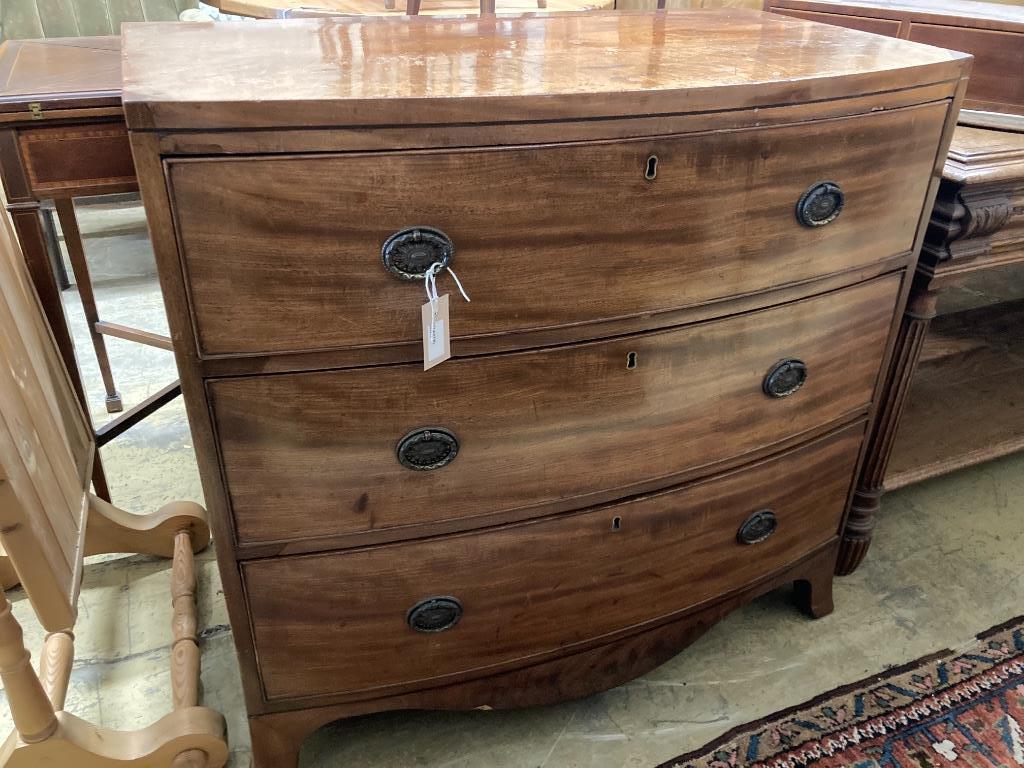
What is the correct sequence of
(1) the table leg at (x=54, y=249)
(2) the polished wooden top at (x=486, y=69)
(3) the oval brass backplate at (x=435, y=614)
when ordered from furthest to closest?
(1) the table leg at (x=54, y=249)
(3) the oval brass backplate at (x=435, y=614)
(2) the polished wooden top at (x=486, y=69)

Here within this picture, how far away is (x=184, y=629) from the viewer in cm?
143

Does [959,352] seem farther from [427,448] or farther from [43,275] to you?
[43,275]

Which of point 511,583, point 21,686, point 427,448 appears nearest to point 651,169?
point 427,448

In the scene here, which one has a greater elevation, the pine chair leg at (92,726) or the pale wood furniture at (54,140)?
the pale wood furniture at (54,140)

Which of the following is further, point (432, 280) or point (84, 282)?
point (84, 282)

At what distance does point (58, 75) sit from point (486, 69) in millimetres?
884

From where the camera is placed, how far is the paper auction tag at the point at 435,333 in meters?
0.92

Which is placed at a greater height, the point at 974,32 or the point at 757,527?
the point at 974,32

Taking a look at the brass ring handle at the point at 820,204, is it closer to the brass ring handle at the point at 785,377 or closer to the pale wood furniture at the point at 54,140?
the brass ring handle at the point at 785,377

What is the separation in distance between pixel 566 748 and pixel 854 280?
901 millimetres

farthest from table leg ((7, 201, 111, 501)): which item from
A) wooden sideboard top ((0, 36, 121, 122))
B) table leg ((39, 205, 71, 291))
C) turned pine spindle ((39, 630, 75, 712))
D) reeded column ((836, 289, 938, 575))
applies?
reeded column ((836, 289, 938, 575))

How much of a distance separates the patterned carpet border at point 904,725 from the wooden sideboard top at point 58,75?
4.74 ft

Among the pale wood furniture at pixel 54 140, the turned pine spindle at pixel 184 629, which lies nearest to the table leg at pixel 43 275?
the pale wood furniture at pixel 54 140

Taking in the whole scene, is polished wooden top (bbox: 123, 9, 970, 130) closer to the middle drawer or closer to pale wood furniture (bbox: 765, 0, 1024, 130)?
the middle drawer
